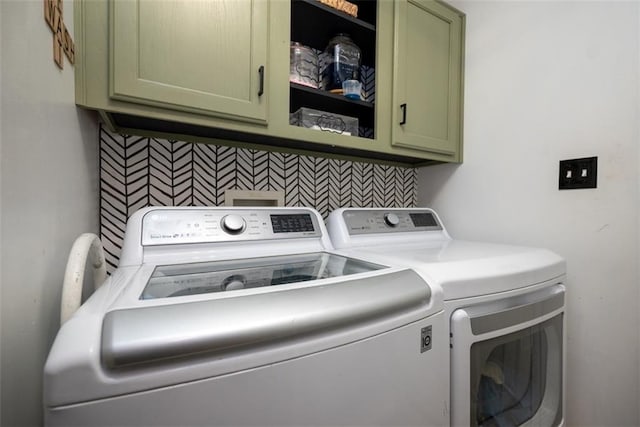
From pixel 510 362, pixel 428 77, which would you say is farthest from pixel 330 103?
pixel 510 362

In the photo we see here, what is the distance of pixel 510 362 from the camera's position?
80 cm

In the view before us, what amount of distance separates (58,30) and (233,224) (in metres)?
0.59

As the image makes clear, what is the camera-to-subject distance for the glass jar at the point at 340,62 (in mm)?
1184

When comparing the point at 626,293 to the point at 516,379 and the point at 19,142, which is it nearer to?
the point at 516,379

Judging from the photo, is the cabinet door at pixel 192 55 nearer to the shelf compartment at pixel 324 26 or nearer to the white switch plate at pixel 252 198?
the shelf compartment at pixel 324 26

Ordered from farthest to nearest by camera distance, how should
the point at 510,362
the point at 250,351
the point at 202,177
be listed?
the point at 202,177 < the point at 510,362 < the point at 250,351

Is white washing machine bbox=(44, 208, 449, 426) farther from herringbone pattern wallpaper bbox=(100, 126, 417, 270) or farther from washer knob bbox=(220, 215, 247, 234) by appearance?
herringbone pattern wallpaper bbox=(100, 126, 417, 270)

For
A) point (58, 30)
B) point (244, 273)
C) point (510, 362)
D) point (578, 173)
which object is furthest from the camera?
point (578, 173)

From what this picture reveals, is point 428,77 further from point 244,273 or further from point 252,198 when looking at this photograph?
point 244,273

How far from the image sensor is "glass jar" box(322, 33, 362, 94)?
3.88 ft

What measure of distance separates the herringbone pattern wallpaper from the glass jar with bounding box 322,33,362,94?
375 mm

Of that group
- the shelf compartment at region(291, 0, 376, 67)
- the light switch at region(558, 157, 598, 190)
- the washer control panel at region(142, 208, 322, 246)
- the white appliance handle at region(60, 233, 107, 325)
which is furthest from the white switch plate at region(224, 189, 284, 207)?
the light switch at region(558, 157, 598, 190)

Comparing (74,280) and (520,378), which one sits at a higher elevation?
(74,280)

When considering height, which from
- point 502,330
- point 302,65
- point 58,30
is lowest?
point 502,330
